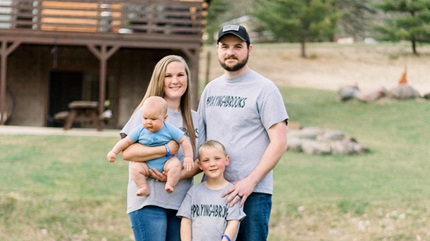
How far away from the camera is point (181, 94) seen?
4844mm

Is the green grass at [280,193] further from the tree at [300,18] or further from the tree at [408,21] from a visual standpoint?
the tree at [300,18]

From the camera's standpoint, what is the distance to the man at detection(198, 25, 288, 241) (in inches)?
188

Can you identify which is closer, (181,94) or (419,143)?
(181,94)

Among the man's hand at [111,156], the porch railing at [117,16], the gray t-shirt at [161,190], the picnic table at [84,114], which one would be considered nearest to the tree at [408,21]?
the porch railing at [117,16]

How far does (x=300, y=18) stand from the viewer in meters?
38.5

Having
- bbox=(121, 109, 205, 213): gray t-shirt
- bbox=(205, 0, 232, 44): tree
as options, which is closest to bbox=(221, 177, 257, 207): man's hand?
bbox=(121, 109, 205, 213): gray t-shirt

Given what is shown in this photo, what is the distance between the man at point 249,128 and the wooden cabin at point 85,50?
14137mm

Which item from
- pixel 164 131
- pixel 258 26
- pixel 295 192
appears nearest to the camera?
pixel 164 131

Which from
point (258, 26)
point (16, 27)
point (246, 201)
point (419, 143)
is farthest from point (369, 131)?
point (258, 26)

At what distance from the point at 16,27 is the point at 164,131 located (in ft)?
53.6

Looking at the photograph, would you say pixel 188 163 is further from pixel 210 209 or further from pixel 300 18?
pixel 300 18

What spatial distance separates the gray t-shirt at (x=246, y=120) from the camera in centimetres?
480

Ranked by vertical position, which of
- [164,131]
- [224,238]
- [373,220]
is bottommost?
[373,220]

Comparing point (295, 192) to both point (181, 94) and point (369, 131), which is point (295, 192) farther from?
point (369, 131)
